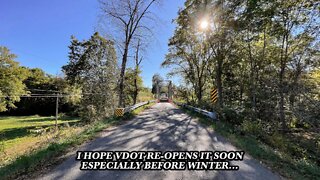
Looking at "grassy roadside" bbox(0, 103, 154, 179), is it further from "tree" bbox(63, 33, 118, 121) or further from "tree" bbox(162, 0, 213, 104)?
"tree" bbox(162, 0, 213, 104)

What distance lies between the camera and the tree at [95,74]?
1528cm

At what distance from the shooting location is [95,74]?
17.8 metres

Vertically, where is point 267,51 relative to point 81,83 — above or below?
above

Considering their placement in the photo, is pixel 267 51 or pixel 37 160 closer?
pixel 37 160

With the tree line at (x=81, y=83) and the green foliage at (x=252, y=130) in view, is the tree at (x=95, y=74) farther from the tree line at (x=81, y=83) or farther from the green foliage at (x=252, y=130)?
the green foliage at (x=252, y=130)

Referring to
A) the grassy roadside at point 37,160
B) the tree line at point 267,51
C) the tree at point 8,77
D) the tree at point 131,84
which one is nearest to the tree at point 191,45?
the tree line at point 267,51

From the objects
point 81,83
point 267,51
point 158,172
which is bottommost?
point 158,172

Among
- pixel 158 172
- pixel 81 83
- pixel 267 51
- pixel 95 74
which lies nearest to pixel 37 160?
pixel 158 172

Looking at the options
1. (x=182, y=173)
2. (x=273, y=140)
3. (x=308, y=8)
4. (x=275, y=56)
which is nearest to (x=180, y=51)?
(x=275, y=56)

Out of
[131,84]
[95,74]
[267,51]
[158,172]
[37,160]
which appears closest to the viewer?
[158,172]

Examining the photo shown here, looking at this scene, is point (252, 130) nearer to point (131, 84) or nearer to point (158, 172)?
point (158, 172)

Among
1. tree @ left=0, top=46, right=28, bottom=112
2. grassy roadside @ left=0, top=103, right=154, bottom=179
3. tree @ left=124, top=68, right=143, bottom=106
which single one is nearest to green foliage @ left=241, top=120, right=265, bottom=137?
grassy roadside @ left=0, top=103, right=154, bottom=179

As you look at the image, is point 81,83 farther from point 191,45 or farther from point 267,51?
point 267,51

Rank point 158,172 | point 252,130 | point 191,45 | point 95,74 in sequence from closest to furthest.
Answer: point 158,172 < point 252,130 < point 95,74 < point 191,45
